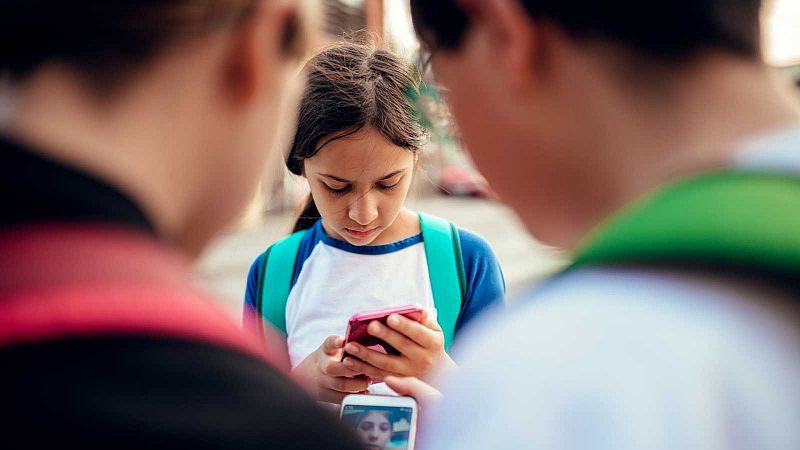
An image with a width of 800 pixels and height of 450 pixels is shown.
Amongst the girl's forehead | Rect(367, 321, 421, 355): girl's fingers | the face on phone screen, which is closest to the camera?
the face on phone screen

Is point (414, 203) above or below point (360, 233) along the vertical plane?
above

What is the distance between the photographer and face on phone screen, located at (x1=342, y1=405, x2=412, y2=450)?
1457mm

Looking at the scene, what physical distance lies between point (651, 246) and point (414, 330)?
3.74 feet

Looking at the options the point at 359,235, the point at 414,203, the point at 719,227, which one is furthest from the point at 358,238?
the point at 414,203

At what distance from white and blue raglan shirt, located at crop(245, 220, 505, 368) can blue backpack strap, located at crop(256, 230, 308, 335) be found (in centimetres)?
2

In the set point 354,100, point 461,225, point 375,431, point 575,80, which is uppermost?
point 461,225

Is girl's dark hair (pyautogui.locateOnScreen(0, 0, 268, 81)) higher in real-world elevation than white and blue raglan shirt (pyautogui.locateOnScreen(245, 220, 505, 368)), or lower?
lower

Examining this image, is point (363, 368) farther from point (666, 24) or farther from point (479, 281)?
point (666, 24)

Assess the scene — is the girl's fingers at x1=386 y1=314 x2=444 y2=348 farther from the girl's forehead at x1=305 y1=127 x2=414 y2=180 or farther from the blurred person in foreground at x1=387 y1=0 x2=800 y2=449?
the blurred person in foreground at x1=387 y1=0 x2=800 y2=449

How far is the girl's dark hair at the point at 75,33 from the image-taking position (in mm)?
679

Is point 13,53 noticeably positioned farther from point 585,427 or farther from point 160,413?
point 585,427

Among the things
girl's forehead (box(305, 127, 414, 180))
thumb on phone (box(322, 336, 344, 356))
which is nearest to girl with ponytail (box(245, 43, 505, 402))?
girl's forehead (box(305, 127, 414, 180))

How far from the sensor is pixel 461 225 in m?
12.9

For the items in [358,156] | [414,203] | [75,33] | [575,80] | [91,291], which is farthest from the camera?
[414,203]
